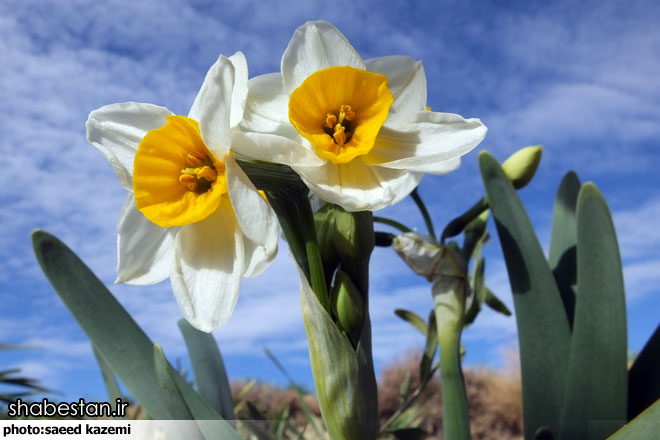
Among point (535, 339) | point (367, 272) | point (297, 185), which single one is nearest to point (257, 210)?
point (297, 185)

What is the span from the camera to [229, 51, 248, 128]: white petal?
65 centimetres

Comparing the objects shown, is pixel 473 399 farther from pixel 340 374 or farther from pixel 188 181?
pixel 188 181

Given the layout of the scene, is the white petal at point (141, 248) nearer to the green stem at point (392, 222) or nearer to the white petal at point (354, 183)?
the white petal at point (354, 183)

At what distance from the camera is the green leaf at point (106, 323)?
3.08 ft

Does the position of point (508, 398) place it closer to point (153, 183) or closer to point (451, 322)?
point (451, 322)

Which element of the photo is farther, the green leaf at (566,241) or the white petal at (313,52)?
the green leaf at (566,241)

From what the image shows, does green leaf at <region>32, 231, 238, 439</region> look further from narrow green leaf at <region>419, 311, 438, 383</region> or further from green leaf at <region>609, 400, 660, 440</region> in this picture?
green leaf at <region>609, 400, 660, 440</region>

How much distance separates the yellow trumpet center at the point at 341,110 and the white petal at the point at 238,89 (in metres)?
0.05

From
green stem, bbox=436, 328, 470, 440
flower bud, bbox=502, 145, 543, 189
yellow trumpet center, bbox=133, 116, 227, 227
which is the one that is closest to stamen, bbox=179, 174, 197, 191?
yellow trumpet center, bbox=133, 116, 227, 227

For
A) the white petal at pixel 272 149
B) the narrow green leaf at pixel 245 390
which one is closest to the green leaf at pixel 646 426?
the white petal at pixel 272 149

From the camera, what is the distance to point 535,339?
1031 millimetres

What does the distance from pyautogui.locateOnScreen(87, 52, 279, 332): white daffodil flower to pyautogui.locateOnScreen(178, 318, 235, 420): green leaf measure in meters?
0.62

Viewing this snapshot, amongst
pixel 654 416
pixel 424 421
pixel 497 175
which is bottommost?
pixel 654 416

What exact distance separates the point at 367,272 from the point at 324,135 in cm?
20
